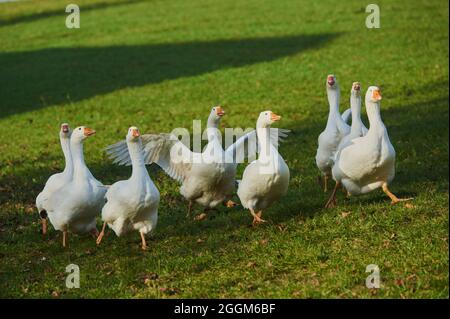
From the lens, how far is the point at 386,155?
10.8m

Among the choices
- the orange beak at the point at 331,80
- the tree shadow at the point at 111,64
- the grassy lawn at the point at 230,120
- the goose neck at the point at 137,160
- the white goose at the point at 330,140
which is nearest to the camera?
the grassy lawn at the point at 230,120

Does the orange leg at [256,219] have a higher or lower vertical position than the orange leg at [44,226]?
higher

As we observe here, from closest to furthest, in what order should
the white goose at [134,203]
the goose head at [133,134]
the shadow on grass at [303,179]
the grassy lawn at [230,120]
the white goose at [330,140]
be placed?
1. the grassy lawn at [230,120]
2. the white goose at [134,203]
3. the goose head at [133,134]
4. the shadow on grass at [303,179]
5. the white goose at [330,140]

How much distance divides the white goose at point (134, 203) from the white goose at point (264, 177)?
4.32 feet

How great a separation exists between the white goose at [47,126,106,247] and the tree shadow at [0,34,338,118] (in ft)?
46.8

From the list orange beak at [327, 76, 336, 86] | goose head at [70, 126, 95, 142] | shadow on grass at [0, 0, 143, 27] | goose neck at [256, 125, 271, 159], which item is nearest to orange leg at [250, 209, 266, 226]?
goose neck at [256, 125, 271, 159]

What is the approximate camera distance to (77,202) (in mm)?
10367

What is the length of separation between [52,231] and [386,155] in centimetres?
482

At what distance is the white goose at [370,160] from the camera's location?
10789mm

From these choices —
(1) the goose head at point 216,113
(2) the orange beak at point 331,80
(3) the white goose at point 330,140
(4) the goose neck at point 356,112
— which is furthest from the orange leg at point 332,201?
(2) the orange beak at point 331,80

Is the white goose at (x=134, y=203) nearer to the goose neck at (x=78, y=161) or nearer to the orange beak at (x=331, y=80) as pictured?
the goose neck at (x=78, y=161)

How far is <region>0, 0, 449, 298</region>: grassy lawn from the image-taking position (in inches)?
355

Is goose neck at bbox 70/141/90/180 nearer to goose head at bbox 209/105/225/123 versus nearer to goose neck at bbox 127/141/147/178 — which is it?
goose neck at bbox 127/141/147/178

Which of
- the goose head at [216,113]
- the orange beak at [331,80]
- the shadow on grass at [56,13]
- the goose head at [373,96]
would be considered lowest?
the goose head at [216,113]
